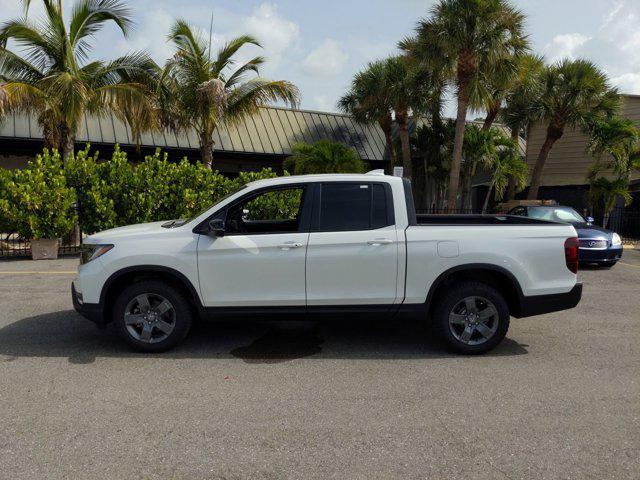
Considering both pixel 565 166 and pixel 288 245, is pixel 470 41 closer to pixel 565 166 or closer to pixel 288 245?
pixel 565 166

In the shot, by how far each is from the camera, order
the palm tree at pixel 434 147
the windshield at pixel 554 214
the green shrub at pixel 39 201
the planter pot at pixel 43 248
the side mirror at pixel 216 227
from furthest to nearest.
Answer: the palm tree at pixel 434 147
the windshield at pixel 554 214
the planter pot at pixel 43 248
the green shrub at pixel 39 201
the side mirror at pixel 216 227

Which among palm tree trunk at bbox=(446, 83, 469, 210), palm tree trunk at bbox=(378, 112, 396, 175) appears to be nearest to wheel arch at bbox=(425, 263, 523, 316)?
palm tree trunk at bbox=(446, 83, 469, 210)

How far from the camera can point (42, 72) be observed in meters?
13.9

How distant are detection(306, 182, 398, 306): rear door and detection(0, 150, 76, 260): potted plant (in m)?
9.23

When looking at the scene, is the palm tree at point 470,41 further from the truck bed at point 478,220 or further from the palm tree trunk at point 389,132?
the truck bed at point 478,220

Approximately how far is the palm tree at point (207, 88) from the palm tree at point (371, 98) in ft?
16.3

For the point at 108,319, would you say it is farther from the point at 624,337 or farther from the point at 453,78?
the point at 453,78

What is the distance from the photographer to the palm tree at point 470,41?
16797 millimetres

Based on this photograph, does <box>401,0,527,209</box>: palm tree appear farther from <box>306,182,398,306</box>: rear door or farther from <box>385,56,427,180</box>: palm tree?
<box>306,182,398,306</box>: rear door

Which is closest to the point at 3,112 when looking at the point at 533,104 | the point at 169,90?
the point at 169,90

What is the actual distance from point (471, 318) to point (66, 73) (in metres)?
12.1

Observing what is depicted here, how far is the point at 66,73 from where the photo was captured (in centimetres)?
1284

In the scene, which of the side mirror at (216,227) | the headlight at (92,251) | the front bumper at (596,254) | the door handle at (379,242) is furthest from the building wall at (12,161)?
the front bumper at (596,254)

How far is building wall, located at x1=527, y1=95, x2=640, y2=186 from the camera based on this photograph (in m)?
24.1
